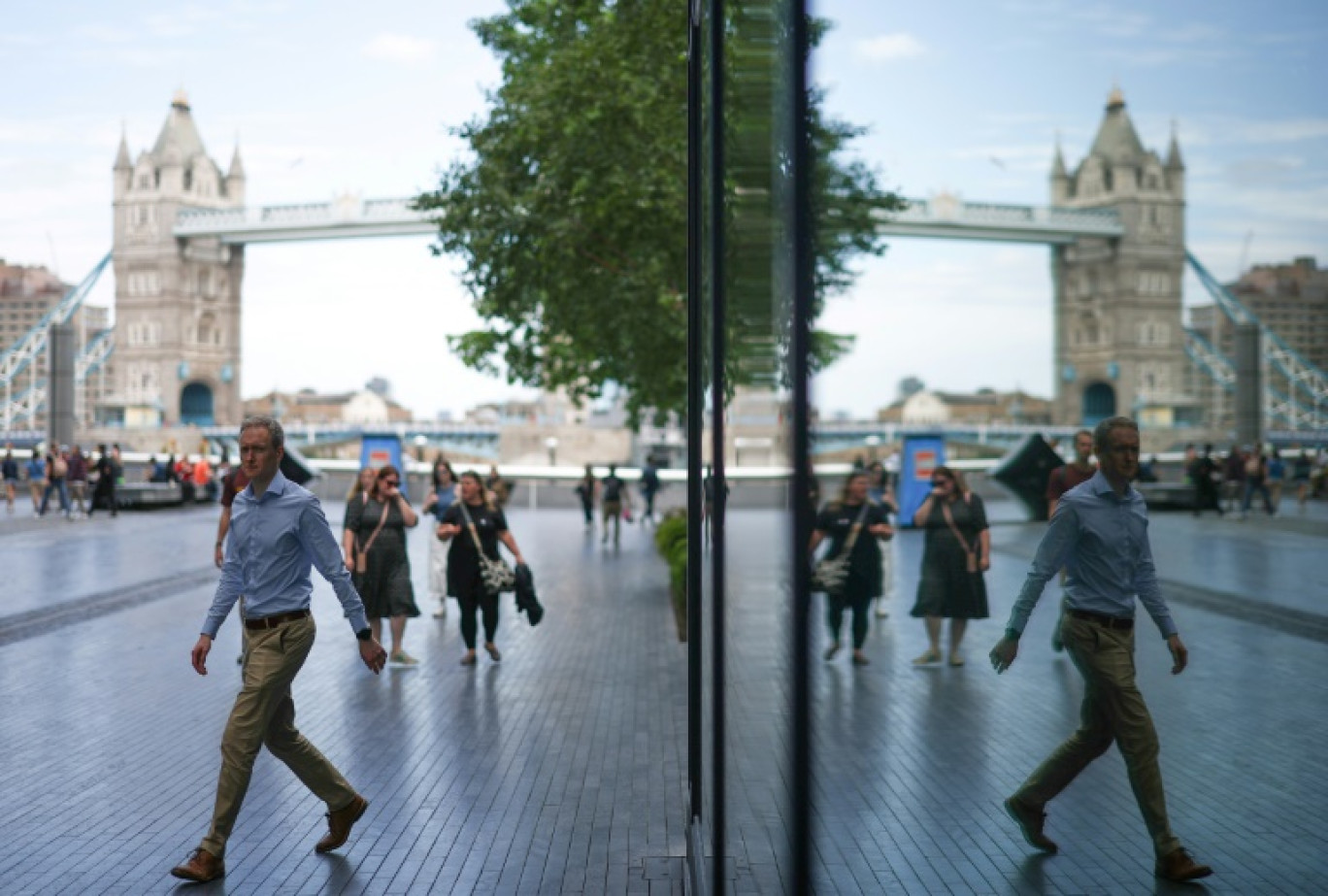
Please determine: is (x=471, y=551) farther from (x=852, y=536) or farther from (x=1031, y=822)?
(x=852, y=536)

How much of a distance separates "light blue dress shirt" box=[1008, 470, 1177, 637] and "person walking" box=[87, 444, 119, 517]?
1060 inches

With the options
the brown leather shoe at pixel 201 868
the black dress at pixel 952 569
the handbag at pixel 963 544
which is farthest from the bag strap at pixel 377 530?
the brown leather shoe at pixel 201 868

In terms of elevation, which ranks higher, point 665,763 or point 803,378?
point 803,378

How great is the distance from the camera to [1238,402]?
232 cm

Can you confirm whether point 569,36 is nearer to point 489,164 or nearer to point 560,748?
point 489,164

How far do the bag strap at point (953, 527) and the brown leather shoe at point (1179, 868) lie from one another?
20.3 ft

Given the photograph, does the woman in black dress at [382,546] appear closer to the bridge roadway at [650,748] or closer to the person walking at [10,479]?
the bridge roadway at [650,748]

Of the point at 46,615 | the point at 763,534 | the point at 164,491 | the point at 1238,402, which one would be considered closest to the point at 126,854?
the point at 763,534

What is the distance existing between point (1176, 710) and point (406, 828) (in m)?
3.43

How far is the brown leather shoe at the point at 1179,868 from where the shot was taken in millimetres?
1836

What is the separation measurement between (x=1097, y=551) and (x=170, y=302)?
334ft

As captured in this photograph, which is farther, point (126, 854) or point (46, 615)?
point (46, 615)

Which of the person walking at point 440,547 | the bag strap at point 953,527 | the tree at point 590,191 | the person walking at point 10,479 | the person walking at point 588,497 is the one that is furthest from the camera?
the person walking at point 10,479

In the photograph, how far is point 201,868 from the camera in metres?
4.79
